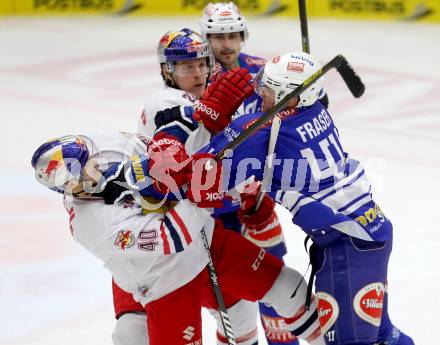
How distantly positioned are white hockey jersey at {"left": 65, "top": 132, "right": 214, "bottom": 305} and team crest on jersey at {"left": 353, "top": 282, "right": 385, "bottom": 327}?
0.64m

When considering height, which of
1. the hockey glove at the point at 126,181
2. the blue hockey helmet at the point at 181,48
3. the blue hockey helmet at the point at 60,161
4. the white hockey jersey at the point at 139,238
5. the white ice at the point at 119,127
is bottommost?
the white ice at the point at 119,127

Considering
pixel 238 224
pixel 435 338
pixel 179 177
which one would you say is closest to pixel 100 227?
pixel 179 177

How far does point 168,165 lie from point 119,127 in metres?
4.42

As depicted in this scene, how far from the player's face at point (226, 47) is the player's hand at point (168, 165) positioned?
135 cm

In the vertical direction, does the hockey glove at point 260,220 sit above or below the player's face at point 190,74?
below

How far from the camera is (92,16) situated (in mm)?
11461

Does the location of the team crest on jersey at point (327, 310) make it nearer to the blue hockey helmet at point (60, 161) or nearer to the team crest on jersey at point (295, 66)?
the team crest on jersey at point (295, 66)

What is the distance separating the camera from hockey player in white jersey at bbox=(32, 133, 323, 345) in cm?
368

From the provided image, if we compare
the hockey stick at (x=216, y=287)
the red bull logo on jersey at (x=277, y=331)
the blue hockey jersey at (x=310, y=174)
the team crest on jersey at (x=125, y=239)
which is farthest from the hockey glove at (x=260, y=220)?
the team crest on jersey at (x=125, y=239)

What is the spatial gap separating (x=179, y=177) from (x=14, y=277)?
2241 mm

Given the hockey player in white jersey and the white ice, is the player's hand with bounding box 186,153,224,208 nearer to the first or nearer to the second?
the hockey player in white jersey

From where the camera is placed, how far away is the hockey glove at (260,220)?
4.58m

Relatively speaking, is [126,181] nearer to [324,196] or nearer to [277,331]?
[324,196]

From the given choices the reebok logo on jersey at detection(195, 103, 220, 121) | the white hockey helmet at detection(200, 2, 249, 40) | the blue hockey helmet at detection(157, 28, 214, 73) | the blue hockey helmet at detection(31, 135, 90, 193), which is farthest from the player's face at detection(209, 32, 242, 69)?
the blue hockey helmet at detection(31, 135, 90, 193)
